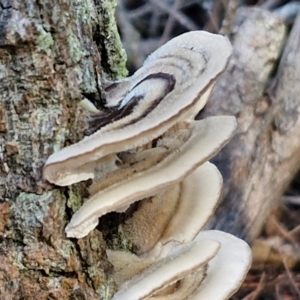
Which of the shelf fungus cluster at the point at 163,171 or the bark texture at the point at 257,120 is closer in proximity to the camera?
the shelf fungus cluster at the point at 163,171

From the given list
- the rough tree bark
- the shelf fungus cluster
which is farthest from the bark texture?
the rough tree bark

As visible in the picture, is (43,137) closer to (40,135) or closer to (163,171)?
(40,135)

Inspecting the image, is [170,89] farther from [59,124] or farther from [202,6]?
[202,6]

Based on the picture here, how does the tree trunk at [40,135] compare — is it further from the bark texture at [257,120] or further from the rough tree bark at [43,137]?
the bark texture at [257,120]

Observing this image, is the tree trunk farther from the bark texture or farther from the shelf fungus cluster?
the bark texture

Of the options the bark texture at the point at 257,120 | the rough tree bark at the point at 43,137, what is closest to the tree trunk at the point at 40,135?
the rough tree bark at the point at 43,137

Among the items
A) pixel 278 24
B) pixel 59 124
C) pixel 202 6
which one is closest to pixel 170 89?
pixel 59 124

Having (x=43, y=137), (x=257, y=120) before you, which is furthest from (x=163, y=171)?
(x=257, y=120)
